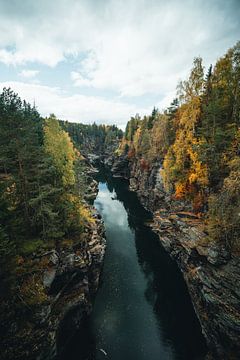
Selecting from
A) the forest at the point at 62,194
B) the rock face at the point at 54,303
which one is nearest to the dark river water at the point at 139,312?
the rock face at the point at 54,303

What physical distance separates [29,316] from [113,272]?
17555 mm

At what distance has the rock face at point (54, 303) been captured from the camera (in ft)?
52.0

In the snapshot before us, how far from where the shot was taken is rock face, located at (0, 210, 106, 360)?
52.0ft

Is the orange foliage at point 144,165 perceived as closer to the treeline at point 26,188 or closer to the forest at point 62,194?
the forest at point 62,194

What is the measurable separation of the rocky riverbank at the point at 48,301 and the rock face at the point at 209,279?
43.2 ft

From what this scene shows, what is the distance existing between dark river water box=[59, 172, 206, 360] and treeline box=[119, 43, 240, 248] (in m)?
11.6

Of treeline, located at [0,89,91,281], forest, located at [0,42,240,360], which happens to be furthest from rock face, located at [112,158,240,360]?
treeline, located at [0,89,91,281]

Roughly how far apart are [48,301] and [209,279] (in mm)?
17112

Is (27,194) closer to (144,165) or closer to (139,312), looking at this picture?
(139,312)

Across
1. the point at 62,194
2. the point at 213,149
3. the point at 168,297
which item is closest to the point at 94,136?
the point at 62,194

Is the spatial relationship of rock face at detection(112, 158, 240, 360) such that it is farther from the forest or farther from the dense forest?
the dense forest

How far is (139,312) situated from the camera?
85.9 ft

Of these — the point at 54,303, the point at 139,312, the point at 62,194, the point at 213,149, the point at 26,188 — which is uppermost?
the point at 213,149

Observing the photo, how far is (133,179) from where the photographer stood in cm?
8338
